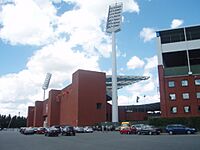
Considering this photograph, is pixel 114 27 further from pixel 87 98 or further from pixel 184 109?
pixel 184 109

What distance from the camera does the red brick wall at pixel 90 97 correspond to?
7606cm

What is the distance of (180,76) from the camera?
58.3m

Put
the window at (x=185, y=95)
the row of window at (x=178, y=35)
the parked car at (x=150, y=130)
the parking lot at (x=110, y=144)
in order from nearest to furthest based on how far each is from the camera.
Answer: the parking lot at (x=110, y=144) < the parked car at (x=150, y=130) < the window at (x=185, y=95) < the row of window at (x=178, y=35)

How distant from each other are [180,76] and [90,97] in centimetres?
2817

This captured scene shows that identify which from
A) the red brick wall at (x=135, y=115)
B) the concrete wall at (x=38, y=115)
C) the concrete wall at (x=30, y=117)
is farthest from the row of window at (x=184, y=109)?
the concrete wall at (x=30, y=117)

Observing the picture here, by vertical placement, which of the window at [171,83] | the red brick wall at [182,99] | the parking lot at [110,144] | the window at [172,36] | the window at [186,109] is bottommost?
the parking lot at [110,144]

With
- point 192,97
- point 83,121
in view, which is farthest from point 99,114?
point 192,97

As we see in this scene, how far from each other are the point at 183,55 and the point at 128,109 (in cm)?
5031

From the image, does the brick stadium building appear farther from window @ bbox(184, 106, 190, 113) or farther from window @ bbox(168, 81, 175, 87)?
window @ bbox(184, 106, 190, 113)

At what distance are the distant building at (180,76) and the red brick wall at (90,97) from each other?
2339cm

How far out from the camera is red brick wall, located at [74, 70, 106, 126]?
250 feet

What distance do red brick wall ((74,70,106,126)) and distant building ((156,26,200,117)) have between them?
23.4 metres

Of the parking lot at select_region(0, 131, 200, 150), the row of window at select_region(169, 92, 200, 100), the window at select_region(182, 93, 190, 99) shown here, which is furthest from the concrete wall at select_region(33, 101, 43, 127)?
the parking lot at select_region(0, 131, 200, 150)

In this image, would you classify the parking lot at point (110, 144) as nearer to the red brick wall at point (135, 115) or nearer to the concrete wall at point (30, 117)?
the red brick wall at point (135, 115)
